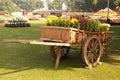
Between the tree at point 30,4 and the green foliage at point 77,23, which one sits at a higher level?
the tree at point 30,4

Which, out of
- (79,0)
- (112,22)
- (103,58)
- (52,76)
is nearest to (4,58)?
(52,76)

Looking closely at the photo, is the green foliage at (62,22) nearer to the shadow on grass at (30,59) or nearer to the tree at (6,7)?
the shadow on grass at (30,59)

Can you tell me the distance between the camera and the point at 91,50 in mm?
A: 8703

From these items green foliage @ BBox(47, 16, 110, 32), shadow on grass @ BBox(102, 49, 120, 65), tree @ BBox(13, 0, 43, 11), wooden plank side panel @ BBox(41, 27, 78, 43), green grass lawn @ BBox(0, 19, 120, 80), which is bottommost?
shadow on grass @ BBox(102, 49, 120, 65)

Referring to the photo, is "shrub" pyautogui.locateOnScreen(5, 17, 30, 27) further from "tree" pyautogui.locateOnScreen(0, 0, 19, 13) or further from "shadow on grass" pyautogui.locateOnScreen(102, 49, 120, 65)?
"tree" pyautogui.locateOnScreen(0, 0, 19, 13)

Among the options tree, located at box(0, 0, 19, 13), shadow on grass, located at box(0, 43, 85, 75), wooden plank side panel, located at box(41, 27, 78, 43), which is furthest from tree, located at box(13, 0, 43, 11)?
wooden plank side panel, located at box(41, 27, 78, 43)

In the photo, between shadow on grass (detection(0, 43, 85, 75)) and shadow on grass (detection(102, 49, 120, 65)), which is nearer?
shadow on grass (detection(0, 43, 85, 75))

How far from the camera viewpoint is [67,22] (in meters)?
8.34

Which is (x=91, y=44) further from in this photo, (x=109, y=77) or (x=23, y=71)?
(x=23, y=71)

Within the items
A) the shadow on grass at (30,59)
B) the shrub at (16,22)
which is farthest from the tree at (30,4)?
the shadow on grass at (30,59)

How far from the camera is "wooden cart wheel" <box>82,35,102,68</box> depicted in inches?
329

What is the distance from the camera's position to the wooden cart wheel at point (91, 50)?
27.4ft

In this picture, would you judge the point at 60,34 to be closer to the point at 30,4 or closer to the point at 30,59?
the point at 30,59

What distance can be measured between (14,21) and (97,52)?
61.2ft
